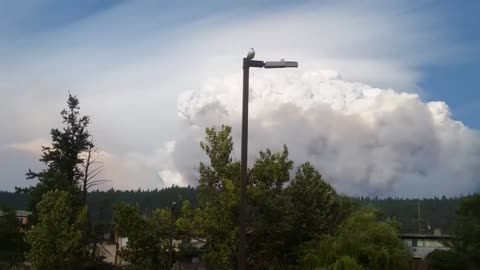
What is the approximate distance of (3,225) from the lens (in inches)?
2357

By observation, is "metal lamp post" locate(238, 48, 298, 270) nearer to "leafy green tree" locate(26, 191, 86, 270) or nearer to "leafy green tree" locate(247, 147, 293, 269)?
"leafy green tree" locate(247, 147, 293, 269)

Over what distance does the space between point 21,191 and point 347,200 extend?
31720mm

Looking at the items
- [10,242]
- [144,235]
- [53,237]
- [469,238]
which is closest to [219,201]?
[144,235]

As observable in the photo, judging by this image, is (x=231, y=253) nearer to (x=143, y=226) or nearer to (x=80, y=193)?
(x=143, y=226)

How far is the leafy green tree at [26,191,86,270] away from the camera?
39125mm

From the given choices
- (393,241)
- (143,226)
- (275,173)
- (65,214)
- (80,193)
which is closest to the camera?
(393,241)

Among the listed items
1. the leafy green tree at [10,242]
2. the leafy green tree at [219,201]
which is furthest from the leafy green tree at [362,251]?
the leafy green tree at [10,242]

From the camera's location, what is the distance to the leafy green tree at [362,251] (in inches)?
1153

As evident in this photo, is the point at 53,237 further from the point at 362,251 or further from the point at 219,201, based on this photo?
the point at 362,251

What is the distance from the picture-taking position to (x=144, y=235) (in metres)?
35.8

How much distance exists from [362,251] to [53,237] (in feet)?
64.6

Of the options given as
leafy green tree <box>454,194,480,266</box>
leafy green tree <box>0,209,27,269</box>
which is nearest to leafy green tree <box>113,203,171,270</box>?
leafy green tree <box>0,209,27,269</box>

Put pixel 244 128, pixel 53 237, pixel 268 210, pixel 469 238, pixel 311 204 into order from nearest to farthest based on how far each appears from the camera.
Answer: pixel 244 128, pixel 268 210, pixel 311 204, pixel 53 237, pixel 469 238

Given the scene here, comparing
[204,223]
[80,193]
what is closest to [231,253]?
[204,223]
